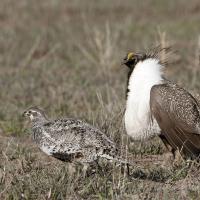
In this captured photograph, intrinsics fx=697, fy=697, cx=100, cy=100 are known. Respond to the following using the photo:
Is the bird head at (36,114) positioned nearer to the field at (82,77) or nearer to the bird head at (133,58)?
the field at (82,77)

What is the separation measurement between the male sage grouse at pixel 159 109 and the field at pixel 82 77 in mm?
233

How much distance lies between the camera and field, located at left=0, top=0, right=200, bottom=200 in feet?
16.7

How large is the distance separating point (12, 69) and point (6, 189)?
20.2 feet

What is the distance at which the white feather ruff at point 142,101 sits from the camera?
243 inches

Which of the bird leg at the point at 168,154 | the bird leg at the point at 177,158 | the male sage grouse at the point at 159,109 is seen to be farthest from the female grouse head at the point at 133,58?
the bird leg at the point at 177,158

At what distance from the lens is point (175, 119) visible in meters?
6.02

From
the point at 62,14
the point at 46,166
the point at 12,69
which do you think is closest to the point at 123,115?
the point at 46,166

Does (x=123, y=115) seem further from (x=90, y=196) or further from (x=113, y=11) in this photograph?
(x=113, y=11)

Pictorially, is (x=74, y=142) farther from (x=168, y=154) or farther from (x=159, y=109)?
(x=168, y=154)

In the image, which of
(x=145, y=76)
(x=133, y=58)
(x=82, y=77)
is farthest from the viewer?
(x=82, y=77)

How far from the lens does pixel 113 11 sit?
15.6 metres

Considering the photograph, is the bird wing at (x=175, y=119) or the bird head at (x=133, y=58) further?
the bird head at (x=133, y=58)

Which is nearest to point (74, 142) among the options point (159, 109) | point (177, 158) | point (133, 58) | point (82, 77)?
point (159, 109)

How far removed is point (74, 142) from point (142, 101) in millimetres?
1034
